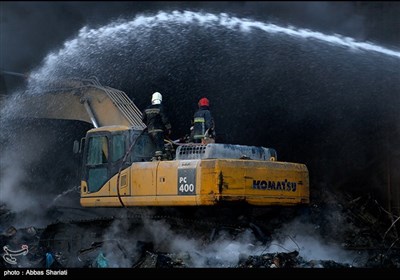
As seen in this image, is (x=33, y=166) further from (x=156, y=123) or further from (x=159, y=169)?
(x=159, y=169)

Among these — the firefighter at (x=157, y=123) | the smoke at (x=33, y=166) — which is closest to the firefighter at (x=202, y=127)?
the firefighter at (x=157, y=123)

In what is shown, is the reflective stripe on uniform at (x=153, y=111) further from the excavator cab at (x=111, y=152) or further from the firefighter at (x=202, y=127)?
the firefighter at (x=202, y=127)

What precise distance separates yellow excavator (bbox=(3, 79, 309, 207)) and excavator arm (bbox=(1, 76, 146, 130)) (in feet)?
0.06

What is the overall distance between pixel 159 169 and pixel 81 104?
315cm

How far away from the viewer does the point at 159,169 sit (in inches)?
398

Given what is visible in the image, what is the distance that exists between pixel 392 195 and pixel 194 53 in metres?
5.32

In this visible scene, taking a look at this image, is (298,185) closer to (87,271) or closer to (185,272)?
(185,272)

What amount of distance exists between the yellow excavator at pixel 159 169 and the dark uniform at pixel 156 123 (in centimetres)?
20

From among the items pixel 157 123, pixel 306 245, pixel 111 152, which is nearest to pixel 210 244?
pixel 306 245

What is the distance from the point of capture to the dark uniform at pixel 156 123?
35.7 ft

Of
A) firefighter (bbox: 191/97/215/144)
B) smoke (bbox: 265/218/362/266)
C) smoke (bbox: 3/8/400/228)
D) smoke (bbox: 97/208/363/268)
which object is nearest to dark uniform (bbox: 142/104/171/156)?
firefighter (bbox: 191/97/215/144)

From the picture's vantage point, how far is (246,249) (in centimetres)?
1021

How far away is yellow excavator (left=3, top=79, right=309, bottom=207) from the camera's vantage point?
9.70 m

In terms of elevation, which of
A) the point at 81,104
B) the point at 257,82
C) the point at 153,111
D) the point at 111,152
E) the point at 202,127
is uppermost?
the point at 257,82
